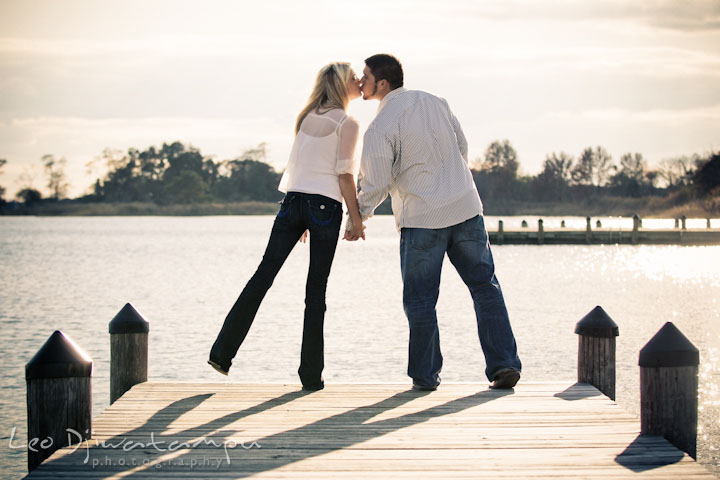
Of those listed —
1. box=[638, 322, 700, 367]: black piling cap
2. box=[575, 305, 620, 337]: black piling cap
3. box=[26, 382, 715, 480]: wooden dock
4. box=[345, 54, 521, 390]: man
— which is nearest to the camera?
box=[26, 382, 715, 480]: wooden dock

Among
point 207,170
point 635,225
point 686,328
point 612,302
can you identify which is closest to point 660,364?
point 686,328

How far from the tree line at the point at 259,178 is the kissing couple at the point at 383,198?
8542cm

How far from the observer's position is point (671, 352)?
12.1 feet

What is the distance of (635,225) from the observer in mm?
44625

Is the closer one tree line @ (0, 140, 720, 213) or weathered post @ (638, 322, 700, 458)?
weathered post @ (638, 322, 700, 458)

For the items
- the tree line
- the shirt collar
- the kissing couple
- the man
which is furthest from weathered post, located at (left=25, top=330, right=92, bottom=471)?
the tree line

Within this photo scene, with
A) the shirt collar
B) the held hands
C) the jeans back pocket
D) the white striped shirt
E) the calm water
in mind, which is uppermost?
the shirt collar

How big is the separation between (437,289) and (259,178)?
370 ft

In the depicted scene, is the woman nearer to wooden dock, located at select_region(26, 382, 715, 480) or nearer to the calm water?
wooden dock, located at select_region(26, 382, 715, 480)

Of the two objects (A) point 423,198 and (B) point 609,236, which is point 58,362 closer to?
(A) point 423,198

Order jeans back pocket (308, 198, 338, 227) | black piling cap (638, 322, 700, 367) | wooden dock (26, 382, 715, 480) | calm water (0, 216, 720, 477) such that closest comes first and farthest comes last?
wooden dock (26, 382, 715, 480)
black piling cap (638, 322, 700, 367)
jeans back pocket (308, 198, 338, 227)
calm water (0, 216, 720, 477)

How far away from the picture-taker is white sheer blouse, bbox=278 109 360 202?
14.8ft

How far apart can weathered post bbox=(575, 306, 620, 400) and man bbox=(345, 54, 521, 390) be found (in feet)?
1.38

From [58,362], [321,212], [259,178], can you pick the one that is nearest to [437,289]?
[321,212]
